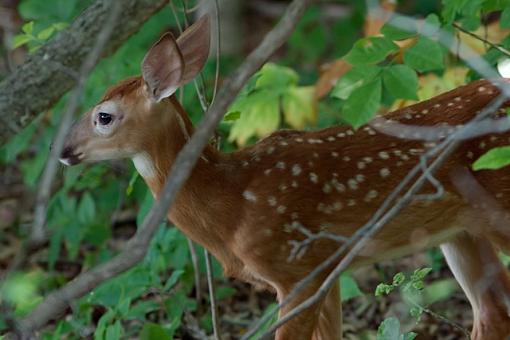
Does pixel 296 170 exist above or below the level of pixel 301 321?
above

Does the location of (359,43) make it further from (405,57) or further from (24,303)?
(24,303)

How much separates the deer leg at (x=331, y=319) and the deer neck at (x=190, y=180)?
57cm

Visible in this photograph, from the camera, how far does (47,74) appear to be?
4.69 metres

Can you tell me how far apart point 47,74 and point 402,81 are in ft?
4.25

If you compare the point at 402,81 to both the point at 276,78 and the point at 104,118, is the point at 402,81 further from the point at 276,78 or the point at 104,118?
the point at 276,78

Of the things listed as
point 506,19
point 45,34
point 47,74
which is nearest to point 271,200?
point 47,74

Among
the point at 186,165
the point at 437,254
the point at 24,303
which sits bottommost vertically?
the point at 437,254

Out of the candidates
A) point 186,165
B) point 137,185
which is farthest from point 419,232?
point 137,185

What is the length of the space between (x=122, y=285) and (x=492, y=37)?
2.15 meters

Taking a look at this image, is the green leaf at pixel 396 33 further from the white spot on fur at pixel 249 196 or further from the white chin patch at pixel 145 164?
the white chin patch at pixel 145 164

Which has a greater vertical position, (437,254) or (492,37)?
(492,37)

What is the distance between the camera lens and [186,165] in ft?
10.7

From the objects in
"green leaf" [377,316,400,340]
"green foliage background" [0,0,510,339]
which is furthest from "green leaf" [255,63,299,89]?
"green leaf" [377,316,400,340]

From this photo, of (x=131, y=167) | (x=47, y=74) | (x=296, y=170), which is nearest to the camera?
(x=296, y=170)
